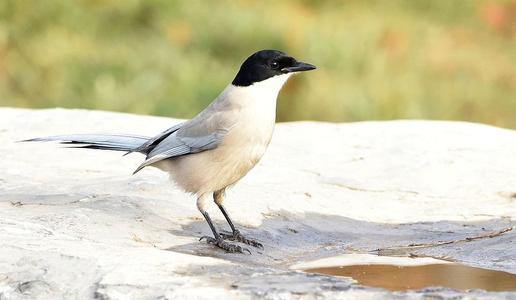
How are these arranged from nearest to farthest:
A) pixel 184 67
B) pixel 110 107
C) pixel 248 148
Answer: pixel 248 148
pixel 110 107
pixel 184 67

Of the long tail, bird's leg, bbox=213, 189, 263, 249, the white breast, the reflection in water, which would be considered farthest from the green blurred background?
the reflection in water

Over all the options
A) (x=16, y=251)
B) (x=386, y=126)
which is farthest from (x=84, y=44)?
(x=16, y=251)

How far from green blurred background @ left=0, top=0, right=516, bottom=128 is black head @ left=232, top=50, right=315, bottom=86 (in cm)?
575

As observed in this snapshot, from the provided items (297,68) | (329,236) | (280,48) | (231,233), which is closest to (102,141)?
(231,233)

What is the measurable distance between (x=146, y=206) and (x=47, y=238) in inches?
36.1

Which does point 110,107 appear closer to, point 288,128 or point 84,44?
point 84,44

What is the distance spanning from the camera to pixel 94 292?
12.2 feet

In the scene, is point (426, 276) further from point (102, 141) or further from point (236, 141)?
point (102, 141)

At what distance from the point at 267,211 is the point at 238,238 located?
1.57ft

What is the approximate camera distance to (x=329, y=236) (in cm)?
523

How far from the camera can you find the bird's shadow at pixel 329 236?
190 inches

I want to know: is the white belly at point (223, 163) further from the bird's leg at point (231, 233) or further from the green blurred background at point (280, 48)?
the green blurred background at point (280, 48)

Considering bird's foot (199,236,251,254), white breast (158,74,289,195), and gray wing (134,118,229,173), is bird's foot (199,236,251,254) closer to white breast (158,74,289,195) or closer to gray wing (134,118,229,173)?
white breast (158,74,289,195)

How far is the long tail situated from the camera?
523 cm
